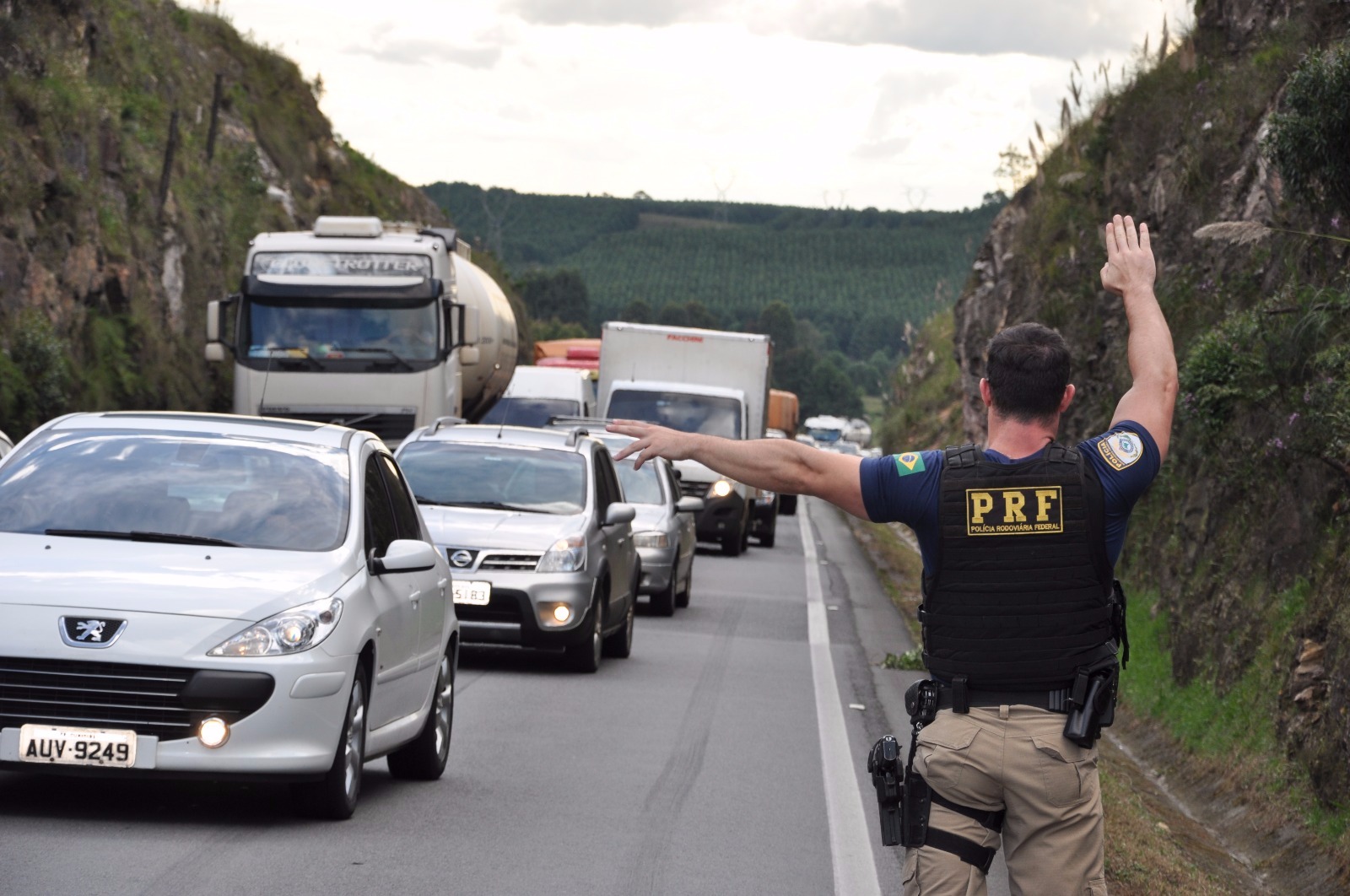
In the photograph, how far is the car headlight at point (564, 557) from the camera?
1382 centimetres

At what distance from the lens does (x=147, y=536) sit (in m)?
7.98

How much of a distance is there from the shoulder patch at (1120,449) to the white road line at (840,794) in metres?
3.05

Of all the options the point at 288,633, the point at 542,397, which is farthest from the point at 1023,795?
the point at 542,397

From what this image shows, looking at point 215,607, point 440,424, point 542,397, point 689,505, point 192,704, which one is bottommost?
point 542,397

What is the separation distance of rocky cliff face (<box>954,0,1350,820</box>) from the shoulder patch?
16.5ft

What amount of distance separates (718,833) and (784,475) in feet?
12.4

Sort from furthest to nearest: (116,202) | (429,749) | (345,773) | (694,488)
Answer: (116,202) → (694,488) → (429,749) → (345,773)

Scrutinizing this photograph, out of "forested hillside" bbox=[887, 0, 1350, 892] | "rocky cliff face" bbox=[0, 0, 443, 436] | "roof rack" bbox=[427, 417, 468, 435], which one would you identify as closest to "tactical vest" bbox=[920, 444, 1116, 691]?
"forested hillside" bbox=[887, 0, 1350, 892]

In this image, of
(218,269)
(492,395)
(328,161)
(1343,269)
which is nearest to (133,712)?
(1343,269)

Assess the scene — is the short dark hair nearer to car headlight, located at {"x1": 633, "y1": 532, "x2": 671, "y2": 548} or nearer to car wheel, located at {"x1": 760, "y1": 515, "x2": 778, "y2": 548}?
car headlight, located at {"x1": 633, "y1": 532, "x2": 671, "y2": 548}

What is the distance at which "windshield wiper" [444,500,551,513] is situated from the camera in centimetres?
1456

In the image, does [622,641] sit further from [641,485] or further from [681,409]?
[681,409]

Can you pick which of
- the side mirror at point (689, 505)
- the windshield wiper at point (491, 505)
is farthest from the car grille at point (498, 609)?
the side mirror at point (689, 505)

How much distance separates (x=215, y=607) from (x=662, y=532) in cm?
1157
